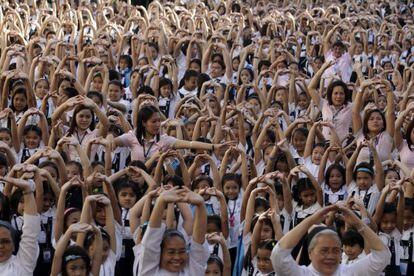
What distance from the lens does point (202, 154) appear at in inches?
336

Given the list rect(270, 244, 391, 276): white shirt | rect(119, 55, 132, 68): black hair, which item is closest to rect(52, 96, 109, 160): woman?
rect(270, 244, 391, 276): white shirt

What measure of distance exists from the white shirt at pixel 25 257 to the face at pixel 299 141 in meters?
3.57

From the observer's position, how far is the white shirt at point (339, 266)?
5.70 m

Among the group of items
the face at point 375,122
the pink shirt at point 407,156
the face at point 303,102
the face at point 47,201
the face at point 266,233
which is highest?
the face at point 303,102

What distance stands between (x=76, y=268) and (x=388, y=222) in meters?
2.49

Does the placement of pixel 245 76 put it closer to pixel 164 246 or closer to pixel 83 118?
pixel 83 118

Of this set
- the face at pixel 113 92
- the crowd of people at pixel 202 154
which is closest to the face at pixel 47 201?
the crowd of people at pixel 202 154

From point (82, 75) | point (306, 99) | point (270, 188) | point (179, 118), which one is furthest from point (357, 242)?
point (82, 75)

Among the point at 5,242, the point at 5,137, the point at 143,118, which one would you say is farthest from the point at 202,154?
the point at 5,242

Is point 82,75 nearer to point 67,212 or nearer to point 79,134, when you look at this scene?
point 79,134

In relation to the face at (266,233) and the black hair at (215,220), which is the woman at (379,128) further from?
the face at (266,233)

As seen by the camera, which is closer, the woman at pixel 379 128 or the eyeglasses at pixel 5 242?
the eyeglasses at pixel 5 242

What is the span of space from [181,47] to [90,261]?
7832 millimetres

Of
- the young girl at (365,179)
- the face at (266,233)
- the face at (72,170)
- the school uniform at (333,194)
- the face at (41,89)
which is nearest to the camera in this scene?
the face at (266,233)
